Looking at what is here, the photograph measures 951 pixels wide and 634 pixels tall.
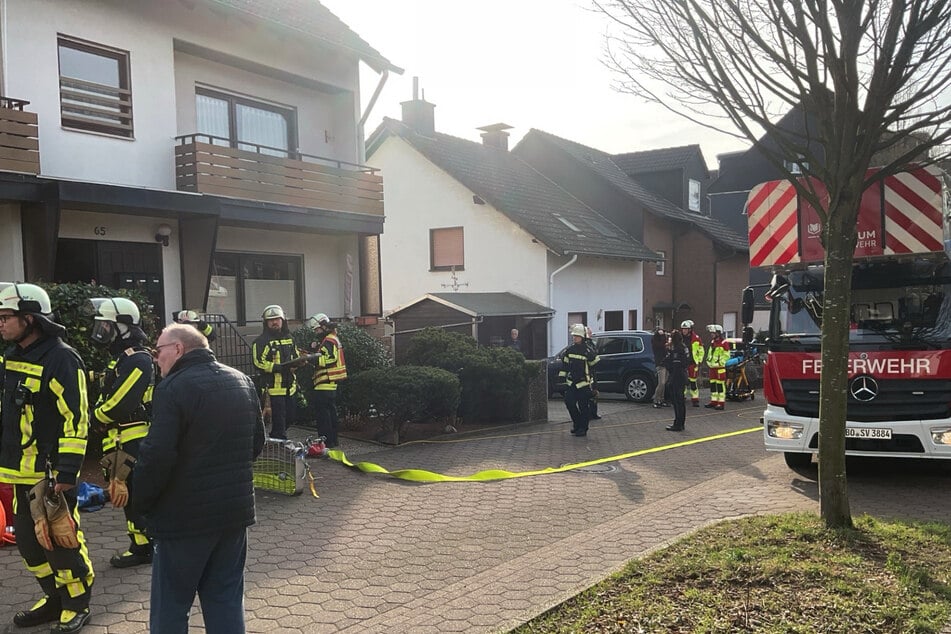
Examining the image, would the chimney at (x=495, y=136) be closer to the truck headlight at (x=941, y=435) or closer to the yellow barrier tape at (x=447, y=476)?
the yellow barrier tape at (x=447, y=476)

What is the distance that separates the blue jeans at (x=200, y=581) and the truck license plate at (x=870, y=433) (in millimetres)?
6329

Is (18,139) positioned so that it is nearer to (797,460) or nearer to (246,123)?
(246,123)

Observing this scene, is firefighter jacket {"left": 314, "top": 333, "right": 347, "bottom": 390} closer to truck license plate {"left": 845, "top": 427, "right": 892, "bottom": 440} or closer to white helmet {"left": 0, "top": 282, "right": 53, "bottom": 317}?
white helmet {"left": 0, "top": 282, "right": 53, "bottom": 317}

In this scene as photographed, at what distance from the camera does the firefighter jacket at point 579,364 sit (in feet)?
39.5

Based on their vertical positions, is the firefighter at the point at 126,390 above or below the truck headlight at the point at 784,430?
above

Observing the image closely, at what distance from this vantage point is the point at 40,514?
13.7 ft

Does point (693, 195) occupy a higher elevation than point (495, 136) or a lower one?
lower

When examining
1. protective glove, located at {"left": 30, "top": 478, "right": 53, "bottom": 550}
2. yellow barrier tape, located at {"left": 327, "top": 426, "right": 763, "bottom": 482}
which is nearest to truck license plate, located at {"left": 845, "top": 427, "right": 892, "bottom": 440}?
yellow barrier tape, located at {"left": 327, "top": 426, "right": 763, "bottom": 482}

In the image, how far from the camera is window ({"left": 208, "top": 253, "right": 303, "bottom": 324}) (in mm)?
13992

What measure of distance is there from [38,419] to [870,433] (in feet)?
24.5

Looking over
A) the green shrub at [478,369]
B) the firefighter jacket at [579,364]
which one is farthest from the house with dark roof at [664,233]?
the firefighter jacket at [579,364]

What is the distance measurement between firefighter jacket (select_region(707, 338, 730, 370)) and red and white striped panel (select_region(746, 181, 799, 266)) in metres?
7.31

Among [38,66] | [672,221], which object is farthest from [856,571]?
[672,221]

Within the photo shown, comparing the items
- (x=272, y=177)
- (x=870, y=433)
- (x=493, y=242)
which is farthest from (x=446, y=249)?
(x=870, y=433)
